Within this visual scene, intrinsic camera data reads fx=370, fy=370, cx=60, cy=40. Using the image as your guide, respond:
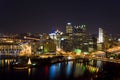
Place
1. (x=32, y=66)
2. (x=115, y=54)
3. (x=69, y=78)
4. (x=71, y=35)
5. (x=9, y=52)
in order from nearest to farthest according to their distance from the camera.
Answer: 1. (x=69, y=78)
2. (x=32, y=66)
3. (x=115, y=54)
4. (x=9, y=52)
5. (x=71, y=35)

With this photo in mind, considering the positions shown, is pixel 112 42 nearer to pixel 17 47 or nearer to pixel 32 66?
pixel 17 47

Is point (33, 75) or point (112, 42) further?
point (112, 42)

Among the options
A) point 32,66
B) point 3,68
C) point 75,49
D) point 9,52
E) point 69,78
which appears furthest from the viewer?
point 75,49

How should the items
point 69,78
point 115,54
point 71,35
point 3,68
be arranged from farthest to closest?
point 71,35, point 115,54, point 3,68, point 69,78

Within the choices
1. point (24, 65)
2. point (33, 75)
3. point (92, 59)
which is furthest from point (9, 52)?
point (33, 75)

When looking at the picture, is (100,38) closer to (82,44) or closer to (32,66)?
(82,44)

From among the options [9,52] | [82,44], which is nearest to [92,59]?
[9,52]

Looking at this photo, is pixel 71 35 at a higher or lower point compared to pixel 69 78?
higher

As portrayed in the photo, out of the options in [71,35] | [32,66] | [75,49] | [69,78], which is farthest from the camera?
[71,35]

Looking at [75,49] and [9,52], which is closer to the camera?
[9,52]
